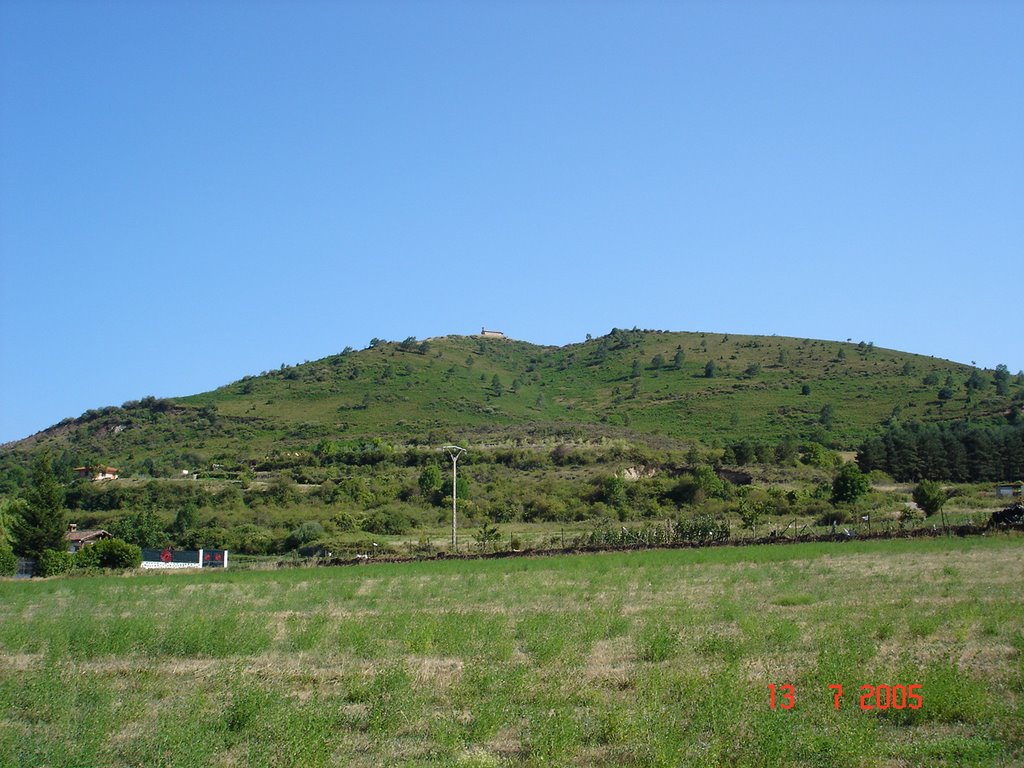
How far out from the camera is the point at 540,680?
11.2 m

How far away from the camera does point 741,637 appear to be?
13992 mm

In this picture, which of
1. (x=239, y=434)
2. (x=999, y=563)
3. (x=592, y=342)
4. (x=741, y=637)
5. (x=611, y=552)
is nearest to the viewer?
(x=741, y=637)

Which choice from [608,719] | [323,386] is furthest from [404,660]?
[323,386]

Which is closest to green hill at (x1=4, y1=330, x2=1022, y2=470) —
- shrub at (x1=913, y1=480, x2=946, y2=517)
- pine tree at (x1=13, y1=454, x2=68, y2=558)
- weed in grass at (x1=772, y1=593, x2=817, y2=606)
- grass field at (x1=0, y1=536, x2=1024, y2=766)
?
shrub at (x1=913, y1=480, x2=946, y2=517)

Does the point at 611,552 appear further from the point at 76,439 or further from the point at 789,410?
the point at 76,439

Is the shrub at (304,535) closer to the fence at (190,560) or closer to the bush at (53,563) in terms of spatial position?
the fence at (190,560)

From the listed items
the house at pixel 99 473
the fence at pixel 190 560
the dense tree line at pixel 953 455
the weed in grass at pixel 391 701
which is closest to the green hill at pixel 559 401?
the house at pixel 99 473

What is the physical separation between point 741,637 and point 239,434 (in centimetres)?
10963

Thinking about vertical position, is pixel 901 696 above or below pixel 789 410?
below

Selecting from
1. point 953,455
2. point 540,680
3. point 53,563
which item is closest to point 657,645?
point 540,680
